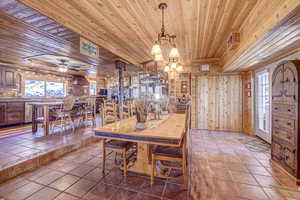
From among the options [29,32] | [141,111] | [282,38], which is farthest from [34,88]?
[282,38]

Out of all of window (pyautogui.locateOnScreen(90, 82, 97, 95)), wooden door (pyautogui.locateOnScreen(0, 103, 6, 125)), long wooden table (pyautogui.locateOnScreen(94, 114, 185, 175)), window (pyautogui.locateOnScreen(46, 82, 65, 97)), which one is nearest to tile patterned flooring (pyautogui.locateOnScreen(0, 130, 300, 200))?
long wooden table (pyautogui.locateOnScreen(94, 114, 185, 175))

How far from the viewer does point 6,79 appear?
4.84 metres

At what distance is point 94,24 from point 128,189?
2839mm

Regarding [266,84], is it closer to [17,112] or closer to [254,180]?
[254,180]

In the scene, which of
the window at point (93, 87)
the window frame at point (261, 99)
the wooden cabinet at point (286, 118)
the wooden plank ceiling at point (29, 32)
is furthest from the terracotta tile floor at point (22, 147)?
the window at point (93, 87)

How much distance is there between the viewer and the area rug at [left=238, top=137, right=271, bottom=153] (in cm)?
302

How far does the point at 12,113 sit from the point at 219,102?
7741mm

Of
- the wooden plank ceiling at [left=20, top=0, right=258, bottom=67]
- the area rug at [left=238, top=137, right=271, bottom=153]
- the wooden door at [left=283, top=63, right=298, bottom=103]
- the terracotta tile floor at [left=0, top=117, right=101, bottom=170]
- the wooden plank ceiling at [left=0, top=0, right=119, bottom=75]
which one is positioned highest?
the wooden plank ceiling at [left=20, top=0, right=258, bottom=67]

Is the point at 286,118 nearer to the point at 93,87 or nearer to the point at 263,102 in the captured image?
the point at 263,102

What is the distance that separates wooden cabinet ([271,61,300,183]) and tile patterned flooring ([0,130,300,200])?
0.26 meters

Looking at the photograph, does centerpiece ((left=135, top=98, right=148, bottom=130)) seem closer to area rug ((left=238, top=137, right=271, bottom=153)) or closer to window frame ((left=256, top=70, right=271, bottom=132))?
area rug ((left=238, top=137, right=271, bottom=153))

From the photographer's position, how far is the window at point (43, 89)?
18.7 feet

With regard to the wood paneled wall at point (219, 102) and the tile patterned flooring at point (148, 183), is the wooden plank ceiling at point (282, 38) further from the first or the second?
the tile patterned flooring at point (148, 183)

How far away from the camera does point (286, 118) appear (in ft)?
6.61
